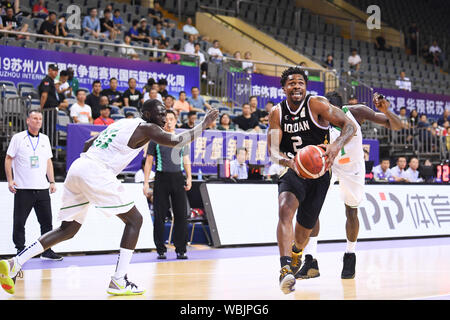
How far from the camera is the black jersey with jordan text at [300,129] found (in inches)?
252

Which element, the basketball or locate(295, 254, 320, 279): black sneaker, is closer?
the basketball

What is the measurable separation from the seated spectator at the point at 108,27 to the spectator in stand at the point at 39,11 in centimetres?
167

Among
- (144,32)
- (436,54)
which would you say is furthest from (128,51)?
(436,54)

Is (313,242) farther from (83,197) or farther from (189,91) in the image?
(189,91)

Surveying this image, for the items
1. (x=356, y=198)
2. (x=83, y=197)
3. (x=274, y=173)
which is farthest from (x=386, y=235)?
(x=83, y=197)

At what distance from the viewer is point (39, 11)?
57.8 ft

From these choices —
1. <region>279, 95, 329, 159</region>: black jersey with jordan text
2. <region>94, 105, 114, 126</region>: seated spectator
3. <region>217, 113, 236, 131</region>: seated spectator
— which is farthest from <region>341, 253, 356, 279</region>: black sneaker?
<region>217, 113, 236, 131</region>: seated spectator

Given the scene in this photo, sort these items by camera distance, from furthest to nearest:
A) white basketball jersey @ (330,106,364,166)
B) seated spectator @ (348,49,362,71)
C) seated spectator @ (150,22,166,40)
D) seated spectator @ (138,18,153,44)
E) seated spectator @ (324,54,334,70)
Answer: seated spectator @ (348,49,362,71) → seated spectator @ (324,54,334,70) → seated spectator @ (150,22,166,40) → seated spectator @ (138,18,153,44) → white basketball jersey @ (330,106,364,166)

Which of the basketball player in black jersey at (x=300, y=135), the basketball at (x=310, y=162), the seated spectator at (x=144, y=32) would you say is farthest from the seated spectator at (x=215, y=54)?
the basketball at (x=310, y=162)

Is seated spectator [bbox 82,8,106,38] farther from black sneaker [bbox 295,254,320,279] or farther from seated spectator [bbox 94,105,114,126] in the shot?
black sneaker [bbox 295,254,320,279]

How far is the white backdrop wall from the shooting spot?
9.72 metres

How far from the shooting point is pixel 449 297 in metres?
5.58

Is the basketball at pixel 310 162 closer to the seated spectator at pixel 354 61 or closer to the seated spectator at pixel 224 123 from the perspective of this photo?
the seated spectator at pixel 224 123

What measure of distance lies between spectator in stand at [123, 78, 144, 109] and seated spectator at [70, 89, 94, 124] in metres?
1.69
